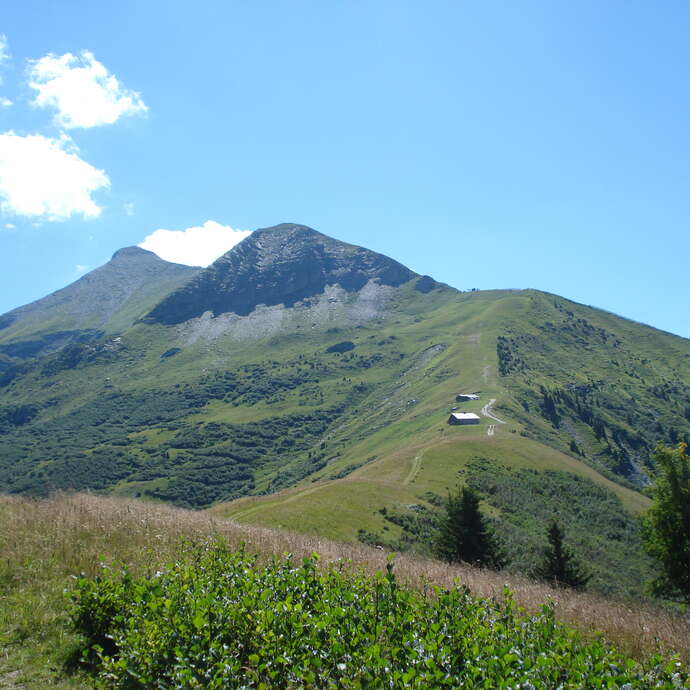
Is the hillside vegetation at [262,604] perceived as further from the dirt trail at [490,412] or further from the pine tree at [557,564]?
the dirt trail at [490,412]

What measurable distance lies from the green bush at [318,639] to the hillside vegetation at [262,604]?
3 cm

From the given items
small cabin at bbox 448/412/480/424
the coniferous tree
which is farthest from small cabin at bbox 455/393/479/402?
the coniferous tree

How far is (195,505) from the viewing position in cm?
15762

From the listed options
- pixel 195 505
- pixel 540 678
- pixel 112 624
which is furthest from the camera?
pixel 195 505

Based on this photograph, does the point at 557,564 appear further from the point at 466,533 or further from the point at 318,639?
the point at 318,639

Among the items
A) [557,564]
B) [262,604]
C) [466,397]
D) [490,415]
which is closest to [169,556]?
[262,604]

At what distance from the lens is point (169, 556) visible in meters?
9.99

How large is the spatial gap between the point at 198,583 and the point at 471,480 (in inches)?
2623

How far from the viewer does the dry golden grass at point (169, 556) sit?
25.7ft

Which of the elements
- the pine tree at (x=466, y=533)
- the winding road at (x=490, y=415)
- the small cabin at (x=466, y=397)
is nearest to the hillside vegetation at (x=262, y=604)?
the pine tree at (x=466, y=533)

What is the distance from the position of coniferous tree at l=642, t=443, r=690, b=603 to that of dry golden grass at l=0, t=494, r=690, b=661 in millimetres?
16793

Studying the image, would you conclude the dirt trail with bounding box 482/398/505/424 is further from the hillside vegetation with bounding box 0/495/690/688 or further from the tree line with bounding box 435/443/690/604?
the hillside vegetation with bounding box 0/495/690/688

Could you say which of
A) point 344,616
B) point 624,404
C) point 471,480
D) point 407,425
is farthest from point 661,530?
point 624,404

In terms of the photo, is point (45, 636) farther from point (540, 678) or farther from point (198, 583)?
point (540, 678)
